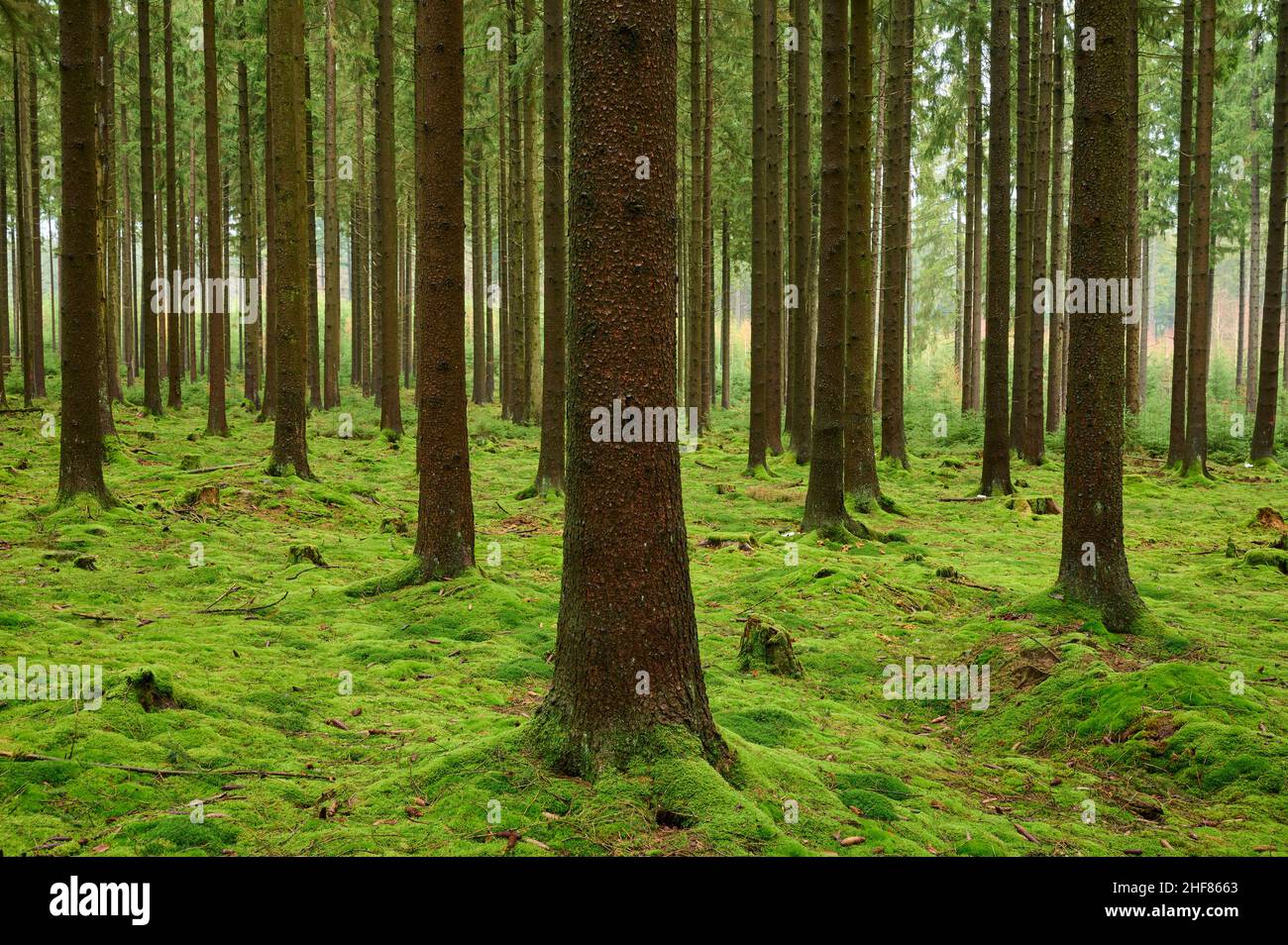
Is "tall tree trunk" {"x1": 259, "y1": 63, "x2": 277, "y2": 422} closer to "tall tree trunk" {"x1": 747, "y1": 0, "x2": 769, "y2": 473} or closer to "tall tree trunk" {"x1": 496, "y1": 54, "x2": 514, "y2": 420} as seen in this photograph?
"tall tree trunk" {"x1": 496, "y1": 54, "x2": 514, "y2": 420}

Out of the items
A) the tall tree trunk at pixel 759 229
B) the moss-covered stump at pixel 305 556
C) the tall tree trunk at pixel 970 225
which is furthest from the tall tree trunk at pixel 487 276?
the moss-covered stump at pixel 305 556

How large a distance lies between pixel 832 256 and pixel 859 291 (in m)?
2.04

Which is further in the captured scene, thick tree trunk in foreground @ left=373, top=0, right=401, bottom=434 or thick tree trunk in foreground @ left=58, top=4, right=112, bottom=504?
thick tree trunk in foreground @ left=373, top=0, right=401, bottom=434

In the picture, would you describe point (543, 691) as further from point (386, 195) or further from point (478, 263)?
point (478, 263)

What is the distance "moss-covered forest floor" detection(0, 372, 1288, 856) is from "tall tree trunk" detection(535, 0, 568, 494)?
1691mm

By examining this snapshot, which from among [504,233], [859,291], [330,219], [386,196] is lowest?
[859,291]

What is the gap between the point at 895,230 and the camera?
1792 centimetres

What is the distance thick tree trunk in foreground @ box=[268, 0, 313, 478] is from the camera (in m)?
13.9

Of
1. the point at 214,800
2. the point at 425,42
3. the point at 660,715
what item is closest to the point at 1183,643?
the point at 660,715

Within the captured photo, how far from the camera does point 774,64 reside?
1950 centimetres

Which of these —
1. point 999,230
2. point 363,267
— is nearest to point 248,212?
point 363,267

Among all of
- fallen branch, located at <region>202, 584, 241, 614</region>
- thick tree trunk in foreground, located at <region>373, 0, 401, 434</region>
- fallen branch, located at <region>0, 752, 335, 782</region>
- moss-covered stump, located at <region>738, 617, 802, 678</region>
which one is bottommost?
moss-covered stump, located at <region>738, 617, 802, 678</region>

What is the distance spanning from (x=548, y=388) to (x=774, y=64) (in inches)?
402

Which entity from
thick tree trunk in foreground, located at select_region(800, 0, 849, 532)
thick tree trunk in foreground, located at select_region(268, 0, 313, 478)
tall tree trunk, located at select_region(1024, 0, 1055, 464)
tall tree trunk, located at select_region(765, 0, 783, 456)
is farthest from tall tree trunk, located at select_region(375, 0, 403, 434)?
tall tree trunk, located at select_region(1024, 0, 1055, 464)
